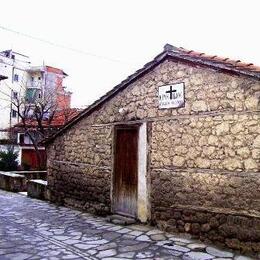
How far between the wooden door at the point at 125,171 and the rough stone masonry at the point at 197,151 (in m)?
0.21

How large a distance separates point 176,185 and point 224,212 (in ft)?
4.06

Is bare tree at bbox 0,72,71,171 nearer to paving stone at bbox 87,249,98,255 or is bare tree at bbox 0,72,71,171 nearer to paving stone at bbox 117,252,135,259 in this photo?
paving stone at bbox 87,249,98,255

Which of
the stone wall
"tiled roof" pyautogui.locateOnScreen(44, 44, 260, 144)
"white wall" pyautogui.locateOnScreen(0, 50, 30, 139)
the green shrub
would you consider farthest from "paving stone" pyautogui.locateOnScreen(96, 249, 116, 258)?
"white wall" pyautogui.locateOnScreen(0, 50, 30, 139)

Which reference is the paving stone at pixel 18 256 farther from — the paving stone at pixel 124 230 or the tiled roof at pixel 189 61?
the tiled roof at pixel 189 61

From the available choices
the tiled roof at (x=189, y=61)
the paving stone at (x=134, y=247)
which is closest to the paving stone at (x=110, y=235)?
the paving stone at (x=134, y=247)

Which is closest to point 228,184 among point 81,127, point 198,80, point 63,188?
point 198,80

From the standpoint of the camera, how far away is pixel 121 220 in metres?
8.10

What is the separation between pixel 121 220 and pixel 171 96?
3.12 meters

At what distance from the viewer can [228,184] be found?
6250 millimetres

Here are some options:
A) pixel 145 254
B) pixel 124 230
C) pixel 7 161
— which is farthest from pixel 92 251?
pixel 7 161

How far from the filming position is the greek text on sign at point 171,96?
23.7 ft

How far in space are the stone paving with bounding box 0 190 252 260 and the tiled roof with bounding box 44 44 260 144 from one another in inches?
121

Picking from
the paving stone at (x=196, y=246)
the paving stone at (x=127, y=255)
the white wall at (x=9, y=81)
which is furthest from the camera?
the white wall at (x=9, y=81)

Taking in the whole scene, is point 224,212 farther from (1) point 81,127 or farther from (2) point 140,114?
(1) point 81,127
